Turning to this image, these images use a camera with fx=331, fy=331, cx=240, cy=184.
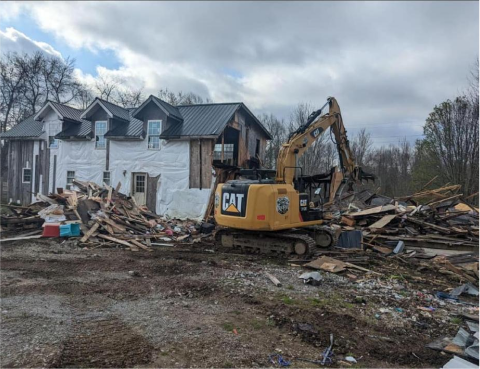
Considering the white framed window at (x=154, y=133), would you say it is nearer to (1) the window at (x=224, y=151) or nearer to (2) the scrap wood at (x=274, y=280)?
(1) the window at (x=224, y=151)

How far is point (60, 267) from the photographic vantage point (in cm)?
787

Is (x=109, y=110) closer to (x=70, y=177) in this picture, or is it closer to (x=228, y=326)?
(x=70, y=177)

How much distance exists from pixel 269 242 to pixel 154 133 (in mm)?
11398

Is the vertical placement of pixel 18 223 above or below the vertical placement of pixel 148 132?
below

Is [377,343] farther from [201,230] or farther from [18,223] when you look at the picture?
[18,223]

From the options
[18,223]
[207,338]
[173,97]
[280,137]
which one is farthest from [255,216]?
[173,97]

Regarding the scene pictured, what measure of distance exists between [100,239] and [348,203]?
32.1ft

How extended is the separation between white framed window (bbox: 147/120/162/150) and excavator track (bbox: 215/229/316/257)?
9.53 metres

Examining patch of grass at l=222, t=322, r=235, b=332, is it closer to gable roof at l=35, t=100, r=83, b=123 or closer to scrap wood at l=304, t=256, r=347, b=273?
scrap wood at l=304, t=256, r=347, b=273

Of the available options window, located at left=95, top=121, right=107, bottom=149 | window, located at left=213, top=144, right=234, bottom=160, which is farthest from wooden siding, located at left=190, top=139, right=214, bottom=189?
window, located at left=95, top=121, right=107, bottom=149

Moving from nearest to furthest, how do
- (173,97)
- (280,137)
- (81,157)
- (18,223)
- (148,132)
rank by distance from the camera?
1. (18,223)
2. (148,132)
3. (81,157)
4. (280,137)
5. (173,97)

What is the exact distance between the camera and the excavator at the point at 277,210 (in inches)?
339

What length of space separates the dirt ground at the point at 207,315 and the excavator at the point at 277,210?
3.70ft

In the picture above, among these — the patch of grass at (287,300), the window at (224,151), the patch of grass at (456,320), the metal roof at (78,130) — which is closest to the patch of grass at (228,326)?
the patch of grass at (287,300)
